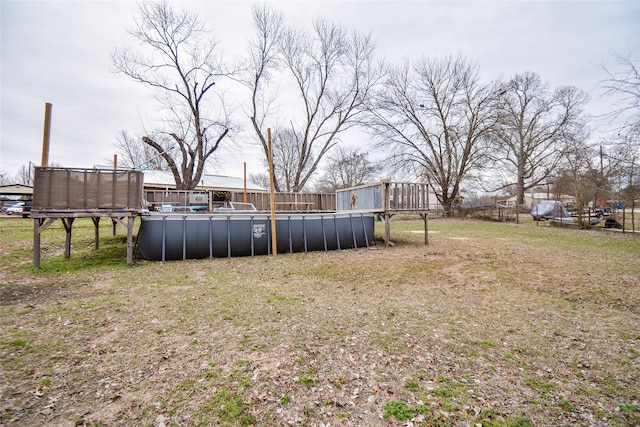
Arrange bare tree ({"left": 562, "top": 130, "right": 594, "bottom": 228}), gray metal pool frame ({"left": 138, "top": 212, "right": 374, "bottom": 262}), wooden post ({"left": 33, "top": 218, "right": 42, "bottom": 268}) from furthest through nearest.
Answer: bare tree ({"left": 562, "top": 130, "right": 594, "bottom": 228}), gray metal pool frame ({"left": 138, "top": 212, "right": 374, "bottom": 262}), wooden post ({"left": 33, "top": 218, "right": 42, "bottom": 268})

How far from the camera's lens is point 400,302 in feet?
15.4

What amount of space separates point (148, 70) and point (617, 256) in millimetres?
23076

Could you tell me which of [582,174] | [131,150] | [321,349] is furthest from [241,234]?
[131,150]

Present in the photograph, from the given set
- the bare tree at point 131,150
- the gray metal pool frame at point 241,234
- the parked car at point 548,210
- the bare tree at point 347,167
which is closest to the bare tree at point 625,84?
the gray metal pool frame at point 241,234

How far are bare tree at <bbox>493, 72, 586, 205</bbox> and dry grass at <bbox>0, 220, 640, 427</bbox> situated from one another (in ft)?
68.8

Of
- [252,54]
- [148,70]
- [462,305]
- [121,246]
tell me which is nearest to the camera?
[462,305]

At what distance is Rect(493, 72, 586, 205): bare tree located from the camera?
75.8 ft

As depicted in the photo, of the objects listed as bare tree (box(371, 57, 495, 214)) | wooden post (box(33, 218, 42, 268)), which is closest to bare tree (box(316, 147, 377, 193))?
bare tree (box(371, 57, 495, 214))

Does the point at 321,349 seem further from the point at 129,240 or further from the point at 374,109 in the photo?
the point at 374,109

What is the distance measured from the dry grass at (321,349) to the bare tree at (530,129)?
20968mm

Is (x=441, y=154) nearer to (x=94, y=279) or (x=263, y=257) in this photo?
(x=263, y=257)

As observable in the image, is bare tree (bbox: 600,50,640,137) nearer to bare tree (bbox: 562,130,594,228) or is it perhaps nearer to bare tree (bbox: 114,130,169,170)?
bare tree (bbox: 562,130,594,228)

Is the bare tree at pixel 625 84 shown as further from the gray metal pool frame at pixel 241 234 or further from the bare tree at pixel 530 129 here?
the bare tree at pixel 530 129

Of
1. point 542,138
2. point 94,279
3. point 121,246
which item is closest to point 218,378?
point 94,279
